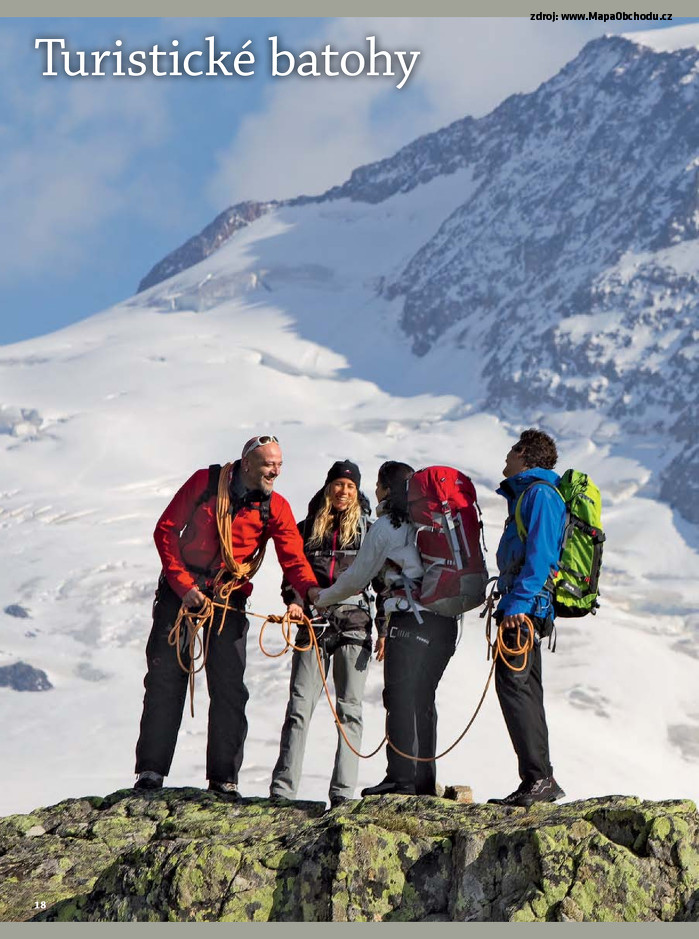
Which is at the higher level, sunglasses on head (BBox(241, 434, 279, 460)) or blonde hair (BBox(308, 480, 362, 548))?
sunglasses on head (BBox(241, 434, 279, 460))

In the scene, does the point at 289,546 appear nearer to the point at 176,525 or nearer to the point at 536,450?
the point at 176,525

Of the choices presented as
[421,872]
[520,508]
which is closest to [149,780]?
[421,872]

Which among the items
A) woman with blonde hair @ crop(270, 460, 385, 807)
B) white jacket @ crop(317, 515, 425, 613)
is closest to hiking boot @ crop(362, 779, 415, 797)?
woman with blonde hair @ crop(270, 460, 385, 807)

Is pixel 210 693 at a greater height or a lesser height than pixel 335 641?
lesser

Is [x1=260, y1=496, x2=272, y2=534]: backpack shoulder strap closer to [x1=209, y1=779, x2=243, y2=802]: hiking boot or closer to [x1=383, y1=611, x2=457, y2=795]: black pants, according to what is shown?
[x1=383, y1=611, x2=457, y2=795]: black pants

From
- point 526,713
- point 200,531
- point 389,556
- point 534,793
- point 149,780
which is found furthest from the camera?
point 200,531

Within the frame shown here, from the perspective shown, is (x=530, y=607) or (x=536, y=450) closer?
(x=530, y=607)

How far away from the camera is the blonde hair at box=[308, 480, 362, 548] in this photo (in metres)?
12.2

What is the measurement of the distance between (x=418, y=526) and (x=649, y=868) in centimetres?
347

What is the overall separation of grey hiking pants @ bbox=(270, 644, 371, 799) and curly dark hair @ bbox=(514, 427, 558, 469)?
247cm

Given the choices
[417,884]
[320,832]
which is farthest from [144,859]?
[417,884]

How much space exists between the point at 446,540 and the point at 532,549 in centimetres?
79

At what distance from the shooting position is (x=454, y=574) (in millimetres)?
10453

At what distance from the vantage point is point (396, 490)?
10789mm
